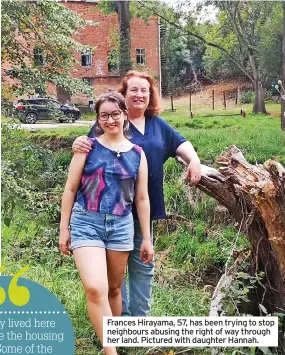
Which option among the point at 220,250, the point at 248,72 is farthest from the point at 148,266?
the point at 248,72

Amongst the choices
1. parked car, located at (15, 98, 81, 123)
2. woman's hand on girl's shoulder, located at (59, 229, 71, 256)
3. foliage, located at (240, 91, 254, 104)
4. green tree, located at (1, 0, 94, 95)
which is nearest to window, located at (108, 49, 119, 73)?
green tree, located at (1, 0, 94, 95)

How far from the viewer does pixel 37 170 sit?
3.08 metres

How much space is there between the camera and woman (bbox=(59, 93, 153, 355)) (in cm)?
255

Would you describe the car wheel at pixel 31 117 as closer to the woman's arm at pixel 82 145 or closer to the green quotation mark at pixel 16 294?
the woman's arm at pixel 82 145

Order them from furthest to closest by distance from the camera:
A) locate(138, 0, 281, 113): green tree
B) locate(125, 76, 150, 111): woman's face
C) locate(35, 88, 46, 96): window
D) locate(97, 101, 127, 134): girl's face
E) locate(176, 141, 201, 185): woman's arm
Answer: locate(35, 88, 46, 96): window < locate(138, 0, 281, 113): green tree < locate(176, 141, 201, 185): woman's arm < locate(125, 76, 150, 111): woman's face < locate(97, 101, 127, 134): girl's face

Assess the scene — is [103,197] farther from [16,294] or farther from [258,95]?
[258,95]

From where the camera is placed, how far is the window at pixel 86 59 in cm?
299

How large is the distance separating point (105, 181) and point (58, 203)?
512 mm

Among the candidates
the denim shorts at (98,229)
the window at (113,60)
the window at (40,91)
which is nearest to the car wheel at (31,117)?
the window at (40,91)

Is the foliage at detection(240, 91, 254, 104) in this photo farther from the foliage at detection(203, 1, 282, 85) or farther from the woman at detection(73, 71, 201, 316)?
the woman at detection(73, 71, 201, 316)

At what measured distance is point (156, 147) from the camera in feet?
8.82

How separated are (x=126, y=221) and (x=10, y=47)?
1.01 m

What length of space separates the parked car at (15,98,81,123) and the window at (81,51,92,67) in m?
0.21

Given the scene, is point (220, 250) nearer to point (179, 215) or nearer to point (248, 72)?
point (179, 215)
